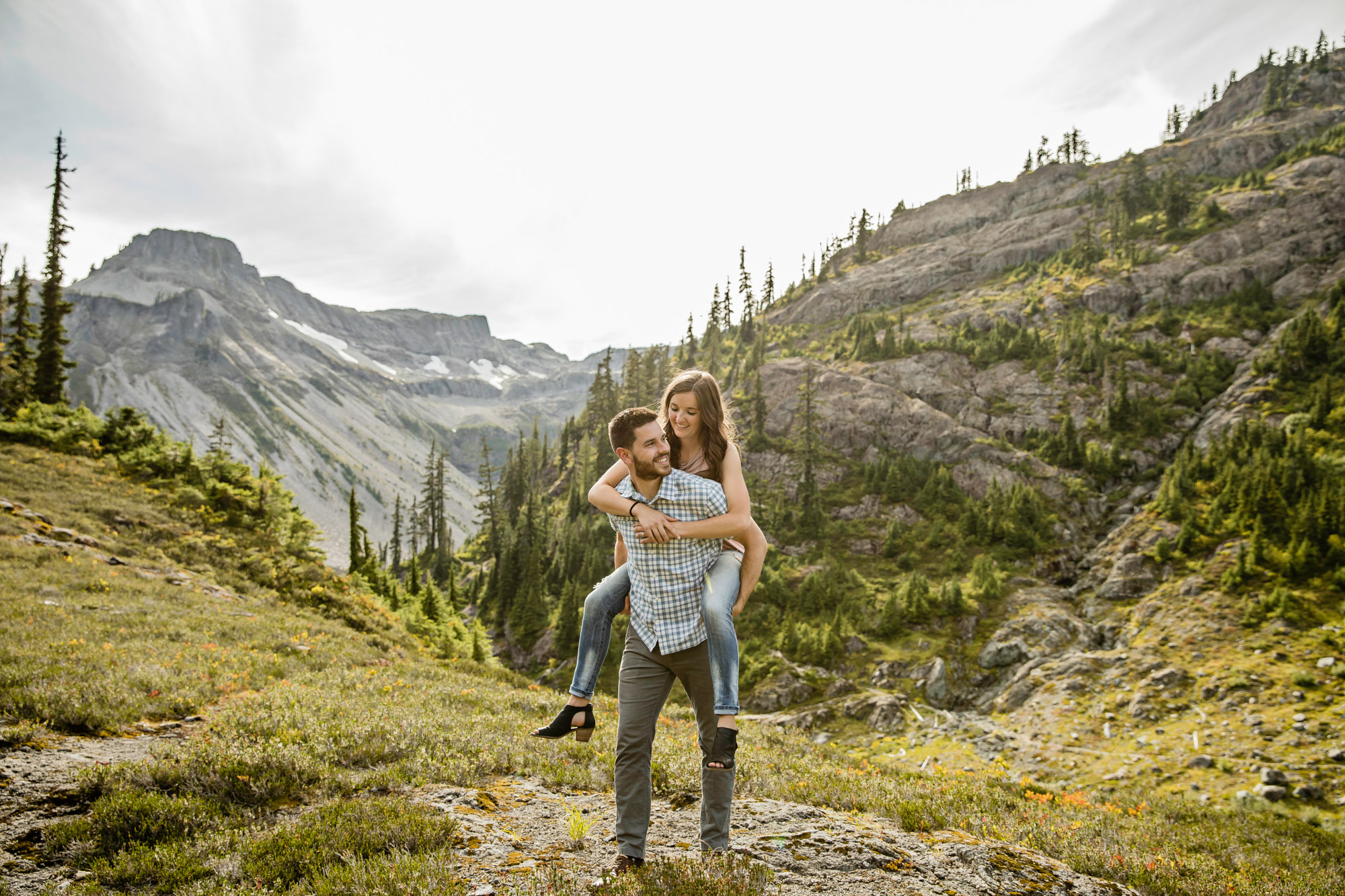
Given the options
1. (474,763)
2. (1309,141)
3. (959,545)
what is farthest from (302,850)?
(1309,141)

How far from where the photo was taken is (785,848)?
5.49 meters

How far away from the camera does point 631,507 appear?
15.5ft

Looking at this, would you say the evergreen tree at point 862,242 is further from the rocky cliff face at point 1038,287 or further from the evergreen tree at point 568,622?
the evergreen tree at point 568,622

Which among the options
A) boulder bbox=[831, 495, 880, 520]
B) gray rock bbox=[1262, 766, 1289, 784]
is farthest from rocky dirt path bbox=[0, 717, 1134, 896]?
boulder bbox=[831, 495, 880, 520]

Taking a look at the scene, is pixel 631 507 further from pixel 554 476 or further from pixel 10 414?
pixel 554 476

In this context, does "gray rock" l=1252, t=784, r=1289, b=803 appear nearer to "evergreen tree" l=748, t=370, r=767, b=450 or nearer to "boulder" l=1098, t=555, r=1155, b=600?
"boulder" l=1098, t=555, r=1155, b=600

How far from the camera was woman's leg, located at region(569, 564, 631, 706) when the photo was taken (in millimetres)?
4988

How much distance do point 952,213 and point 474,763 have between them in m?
162

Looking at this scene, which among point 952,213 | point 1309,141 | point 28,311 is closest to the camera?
point 28,311

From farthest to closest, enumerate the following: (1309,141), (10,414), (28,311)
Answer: (1309,141), (28,311), (10,414)

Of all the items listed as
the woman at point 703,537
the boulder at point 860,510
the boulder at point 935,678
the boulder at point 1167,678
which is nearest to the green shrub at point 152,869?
the woman at point 703,537

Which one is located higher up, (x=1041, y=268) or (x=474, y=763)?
(x=1041, y=268)

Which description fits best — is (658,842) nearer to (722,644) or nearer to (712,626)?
(722,644)

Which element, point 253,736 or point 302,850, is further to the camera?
point 253,736
